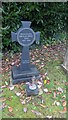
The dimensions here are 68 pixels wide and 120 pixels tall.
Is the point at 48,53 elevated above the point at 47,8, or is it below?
below

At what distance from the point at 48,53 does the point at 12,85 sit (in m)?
1.71

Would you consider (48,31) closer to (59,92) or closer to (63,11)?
(63,11)

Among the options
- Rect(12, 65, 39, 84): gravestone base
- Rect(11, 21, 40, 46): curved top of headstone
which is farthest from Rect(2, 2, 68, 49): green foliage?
Rect(12, 65, 39, 84): gravestone base

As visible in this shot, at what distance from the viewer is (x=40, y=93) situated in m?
3.63

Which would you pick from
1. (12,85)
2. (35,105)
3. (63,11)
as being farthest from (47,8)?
(35,105)

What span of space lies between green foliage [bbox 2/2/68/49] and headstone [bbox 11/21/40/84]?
102cm

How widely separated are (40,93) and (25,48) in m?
0.99

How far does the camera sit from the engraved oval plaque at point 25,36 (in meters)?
3.66

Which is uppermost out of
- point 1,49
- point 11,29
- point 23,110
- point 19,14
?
point 19,14

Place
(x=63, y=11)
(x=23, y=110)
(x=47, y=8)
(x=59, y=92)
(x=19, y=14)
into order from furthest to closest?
(x=63, y=11)
(x=47, y=8)
(x=19, y=14)
(x=59, y=92)
(x=23, y=110)

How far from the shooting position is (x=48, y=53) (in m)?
5.10

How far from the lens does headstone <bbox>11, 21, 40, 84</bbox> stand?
3.65 meters

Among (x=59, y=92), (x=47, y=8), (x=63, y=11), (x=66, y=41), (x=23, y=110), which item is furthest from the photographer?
(x=66, y=41)

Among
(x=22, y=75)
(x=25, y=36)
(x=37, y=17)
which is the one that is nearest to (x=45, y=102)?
(x=22, y=75)
